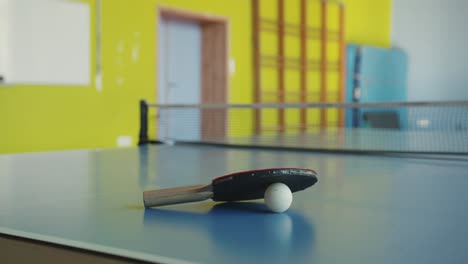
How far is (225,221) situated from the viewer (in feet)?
3.37

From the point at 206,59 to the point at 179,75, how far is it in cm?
57

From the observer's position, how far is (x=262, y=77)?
8.55 meters

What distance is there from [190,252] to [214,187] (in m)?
0.32

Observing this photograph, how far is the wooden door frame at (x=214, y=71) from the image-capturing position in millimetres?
7938

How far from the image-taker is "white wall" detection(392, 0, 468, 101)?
432 inches

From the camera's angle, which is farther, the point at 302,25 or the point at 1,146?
the point at 302,25

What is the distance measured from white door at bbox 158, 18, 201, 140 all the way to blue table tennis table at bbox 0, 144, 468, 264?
5.46m

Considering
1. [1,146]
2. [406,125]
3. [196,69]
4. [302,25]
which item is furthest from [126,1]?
[406,125]

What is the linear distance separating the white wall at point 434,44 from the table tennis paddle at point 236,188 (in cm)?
1073

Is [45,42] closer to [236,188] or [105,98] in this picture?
[105,98]

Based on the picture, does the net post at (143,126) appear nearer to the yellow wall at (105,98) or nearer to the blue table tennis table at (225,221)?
the blue table tennis table at (225,221)

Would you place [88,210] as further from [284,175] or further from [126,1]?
[126,1]

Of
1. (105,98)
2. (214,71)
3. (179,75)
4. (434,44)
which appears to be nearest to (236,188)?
(105,98)

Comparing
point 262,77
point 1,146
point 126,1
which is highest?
point 126,1
